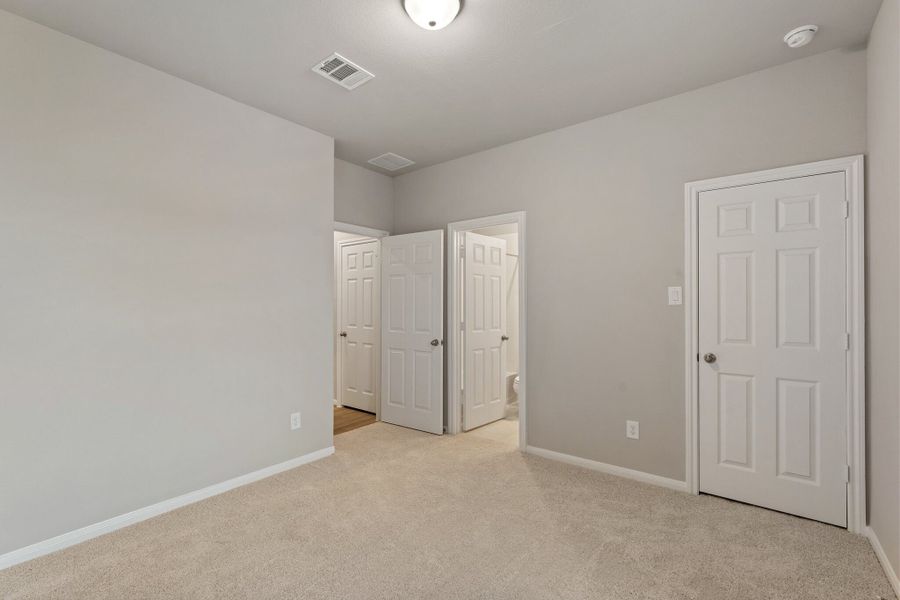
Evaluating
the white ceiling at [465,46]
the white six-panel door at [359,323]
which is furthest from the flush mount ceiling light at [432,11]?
the white six-panel door at [359,323]

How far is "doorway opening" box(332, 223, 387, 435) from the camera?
4.89m

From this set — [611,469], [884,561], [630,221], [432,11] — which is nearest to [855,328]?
[884,561]

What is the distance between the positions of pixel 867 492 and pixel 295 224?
13.0ft

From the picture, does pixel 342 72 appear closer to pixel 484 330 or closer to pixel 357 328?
pixel 484 330

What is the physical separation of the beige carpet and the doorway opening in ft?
6.19

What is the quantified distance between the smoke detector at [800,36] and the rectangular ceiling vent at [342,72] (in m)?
2.30

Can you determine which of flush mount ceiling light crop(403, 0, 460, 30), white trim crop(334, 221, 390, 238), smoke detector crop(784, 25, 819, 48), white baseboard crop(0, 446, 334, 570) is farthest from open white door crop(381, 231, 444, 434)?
smoke detector crop(784, 25, 819, 48)

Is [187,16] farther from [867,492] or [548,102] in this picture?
[867,492]

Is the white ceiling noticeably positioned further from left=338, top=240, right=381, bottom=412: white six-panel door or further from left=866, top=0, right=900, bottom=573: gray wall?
left=338, top=240, right=381, bottom=412: white six-panel door

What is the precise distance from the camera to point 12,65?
2145 millimetres

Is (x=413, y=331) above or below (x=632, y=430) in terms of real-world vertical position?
above

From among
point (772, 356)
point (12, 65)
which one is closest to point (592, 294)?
point (772, 356)

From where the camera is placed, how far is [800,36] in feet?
7.42

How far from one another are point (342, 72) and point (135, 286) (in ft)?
5.76
